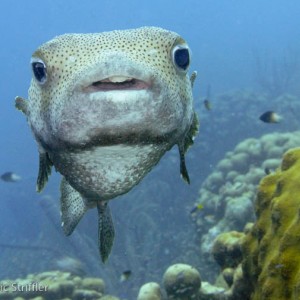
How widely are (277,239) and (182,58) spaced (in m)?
1.77

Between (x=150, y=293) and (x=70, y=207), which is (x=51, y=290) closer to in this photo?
(x=150, y=293)

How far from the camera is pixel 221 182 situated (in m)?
10.5

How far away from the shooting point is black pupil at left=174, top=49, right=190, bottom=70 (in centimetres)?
203

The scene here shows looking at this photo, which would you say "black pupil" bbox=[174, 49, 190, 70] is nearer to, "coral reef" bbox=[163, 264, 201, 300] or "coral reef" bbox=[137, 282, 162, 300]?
"coral reef" bbox=[163, 264, 201, 300]

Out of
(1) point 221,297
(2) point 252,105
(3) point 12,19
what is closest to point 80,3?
(3) point 12,19

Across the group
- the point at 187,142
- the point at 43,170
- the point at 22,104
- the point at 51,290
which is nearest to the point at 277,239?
the point at 187,142

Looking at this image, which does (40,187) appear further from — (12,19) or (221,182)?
(12,19)

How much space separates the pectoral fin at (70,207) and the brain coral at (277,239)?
154cm

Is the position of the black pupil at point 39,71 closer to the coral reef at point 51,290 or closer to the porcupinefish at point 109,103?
the porcupinefish at point 109,103

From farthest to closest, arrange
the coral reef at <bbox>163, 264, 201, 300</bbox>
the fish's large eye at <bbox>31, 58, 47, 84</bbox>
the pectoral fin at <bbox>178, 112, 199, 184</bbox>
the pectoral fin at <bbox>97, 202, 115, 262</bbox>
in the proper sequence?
1. the coral reef at <bbox>163, 264, 201, 300</bbox>
2. the pectoral fin at <bbox>97, 202, 115, 262</bbox>
3. the pectoral fin at <bbox>178, 112, 199, 184</bbox>
4. the fish's large eye at <bbox>31, 58, 47, 84</bbox>

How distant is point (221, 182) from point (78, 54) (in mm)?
9111

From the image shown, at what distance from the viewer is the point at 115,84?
5.09 feet

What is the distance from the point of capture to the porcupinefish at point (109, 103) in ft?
5.13

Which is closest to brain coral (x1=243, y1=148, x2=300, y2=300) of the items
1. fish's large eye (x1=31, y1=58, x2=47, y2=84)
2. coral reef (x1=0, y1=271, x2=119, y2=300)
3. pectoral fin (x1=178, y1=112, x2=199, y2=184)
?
pectoral fin (x1=178, y1=112, x2=199, y2=184)
